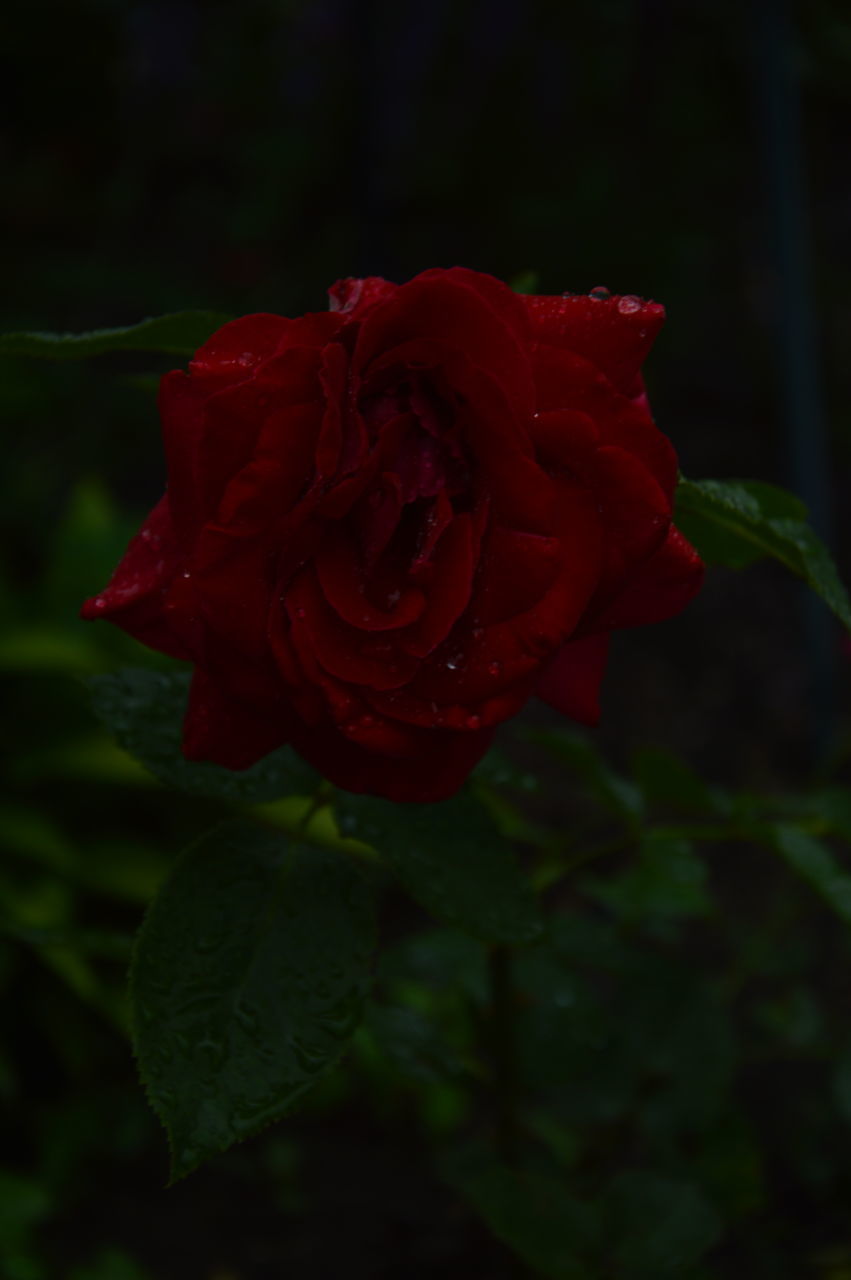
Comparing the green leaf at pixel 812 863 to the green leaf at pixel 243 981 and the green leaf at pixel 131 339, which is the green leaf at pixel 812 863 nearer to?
the green leaf at pixel 243 981

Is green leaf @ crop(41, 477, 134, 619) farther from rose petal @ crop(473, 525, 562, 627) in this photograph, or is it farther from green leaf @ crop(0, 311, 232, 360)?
rose petal @ crop(473, 525, 562, 627)

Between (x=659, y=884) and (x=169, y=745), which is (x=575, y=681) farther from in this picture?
(x=659, y=884)

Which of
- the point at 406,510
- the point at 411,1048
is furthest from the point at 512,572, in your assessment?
the point at 411,1048

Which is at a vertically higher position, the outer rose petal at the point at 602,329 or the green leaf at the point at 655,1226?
the outer rose petal at the point at 602,329

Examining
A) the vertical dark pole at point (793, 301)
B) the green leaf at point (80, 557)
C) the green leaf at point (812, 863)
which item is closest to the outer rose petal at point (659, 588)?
A: the green leaf at point (812, 863)

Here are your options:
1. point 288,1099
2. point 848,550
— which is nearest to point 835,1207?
point 288,1099

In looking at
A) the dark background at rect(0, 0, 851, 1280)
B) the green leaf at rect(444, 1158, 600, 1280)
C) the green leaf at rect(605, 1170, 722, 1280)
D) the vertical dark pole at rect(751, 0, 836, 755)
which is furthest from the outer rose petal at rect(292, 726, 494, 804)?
the vertical dark pole at rect(751, 0, 836, 755)
